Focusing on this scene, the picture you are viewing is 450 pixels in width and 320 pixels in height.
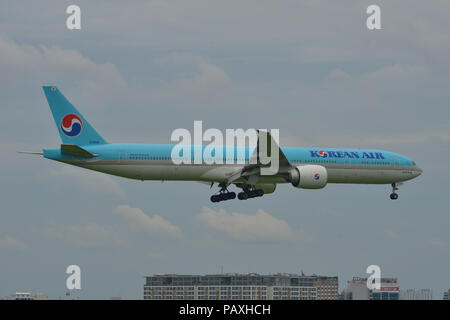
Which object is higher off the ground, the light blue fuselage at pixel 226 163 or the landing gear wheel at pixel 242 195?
the light blue fuselage at pixel 226 163

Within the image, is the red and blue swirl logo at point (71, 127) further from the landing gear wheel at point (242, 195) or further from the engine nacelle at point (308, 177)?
the engine nacelle at point (308, 177)

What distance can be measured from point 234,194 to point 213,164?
5.53m

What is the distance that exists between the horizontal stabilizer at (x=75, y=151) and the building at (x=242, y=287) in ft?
240

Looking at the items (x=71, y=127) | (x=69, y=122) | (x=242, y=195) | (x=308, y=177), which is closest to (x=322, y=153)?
(x=308, y=177)

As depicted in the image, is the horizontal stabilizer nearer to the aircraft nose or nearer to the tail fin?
the tail fin

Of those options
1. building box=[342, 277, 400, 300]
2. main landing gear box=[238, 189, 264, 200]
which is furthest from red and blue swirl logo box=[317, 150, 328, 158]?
building box=[342, 277, 400, 300]

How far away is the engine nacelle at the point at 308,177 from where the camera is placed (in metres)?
66.2

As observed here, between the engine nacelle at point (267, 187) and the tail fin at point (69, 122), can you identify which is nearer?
the tail fin at point (69, 122)

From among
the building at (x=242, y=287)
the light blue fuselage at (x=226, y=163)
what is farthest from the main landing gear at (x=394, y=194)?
the building at (x=242, y=287)

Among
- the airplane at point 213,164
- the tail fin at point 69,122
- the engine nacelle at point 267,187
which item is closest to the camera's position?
the airplane at point 213,164

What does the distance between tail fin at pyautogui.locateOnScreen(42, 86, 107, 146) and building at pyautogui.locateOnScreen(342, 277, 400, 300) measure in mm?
53800

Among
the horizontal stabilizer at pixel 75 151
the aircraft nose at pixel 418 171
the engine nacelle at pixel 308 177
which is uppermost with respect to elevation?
the aircraft nose at pixel 418 171

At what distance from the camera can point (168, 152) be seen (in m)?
65.3
